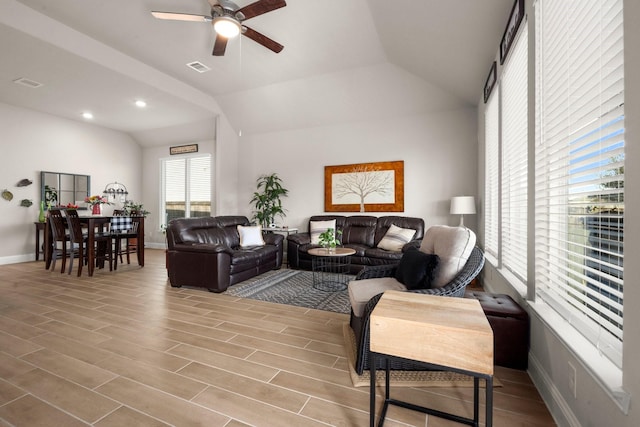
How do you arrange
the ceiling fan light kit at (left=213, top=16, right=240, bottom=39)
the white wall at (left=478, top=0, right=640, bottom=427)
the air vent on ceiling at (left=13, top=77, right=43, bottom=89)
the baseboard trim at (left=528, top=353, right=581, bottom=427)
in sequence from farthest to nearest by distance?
the air vent on ceiling at (left=13, top=77, right=43, bottom=89)
the ceiling fan light kit at (left=213, top=16, right=240, bottom=39)
the baseboard trim at (left=528, top=353, right=581, bottom=427)
the white wall at (left=478, top=0, right=640, bottom=427)

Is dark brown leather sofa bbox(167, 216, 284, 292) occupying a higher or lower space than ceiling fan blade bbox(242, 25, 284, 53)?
lower

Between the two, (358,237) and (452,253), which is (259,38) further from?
(358,237)

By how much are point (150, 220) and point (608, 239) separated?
9.03 metres

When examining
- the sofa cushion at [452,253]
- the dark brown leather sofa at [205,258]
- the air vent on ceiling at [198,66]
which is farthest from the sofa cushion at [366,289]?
the air vent on ceiling at [198,66]

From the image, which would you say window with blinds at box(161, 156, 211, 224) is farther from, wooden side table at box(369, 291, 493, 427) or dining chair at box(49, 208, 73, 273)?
wooden side table at box(369, 291, 493, 427)

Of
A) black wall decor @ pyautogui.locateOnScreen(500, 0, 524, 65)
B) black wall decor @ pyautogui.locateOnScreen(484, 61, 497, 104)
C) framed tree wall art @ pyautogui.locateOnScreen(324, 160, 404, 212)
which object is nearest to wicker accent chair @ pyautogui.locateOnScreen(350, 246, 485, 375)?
black wall decor @ pyautogui.locateOnScreen(500, 0, 524, 65)

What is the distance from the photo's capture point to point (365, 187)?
5.61m

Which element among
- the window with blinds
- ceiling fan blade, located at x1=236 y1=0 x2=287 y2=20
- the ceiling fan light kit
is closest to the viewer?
ceiling fan blade, located at x1=236 y1=0 x2=287 y2=20

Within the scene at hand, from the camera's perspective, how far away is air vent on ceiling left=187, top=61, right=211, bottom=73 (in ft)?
14.9

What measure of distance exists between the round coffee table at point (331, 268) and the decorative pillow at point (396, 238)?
0.64 meters

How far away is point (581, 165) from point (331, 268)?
3.85 metres

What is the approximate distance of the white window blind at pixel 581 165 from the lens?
112cm

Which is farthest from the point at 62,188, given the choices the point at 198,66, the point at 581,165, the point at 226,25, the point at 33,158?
the point at 581,165

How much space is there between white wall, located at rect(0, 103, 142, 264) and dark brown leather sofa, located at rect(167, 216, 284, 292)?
4.13 meters
